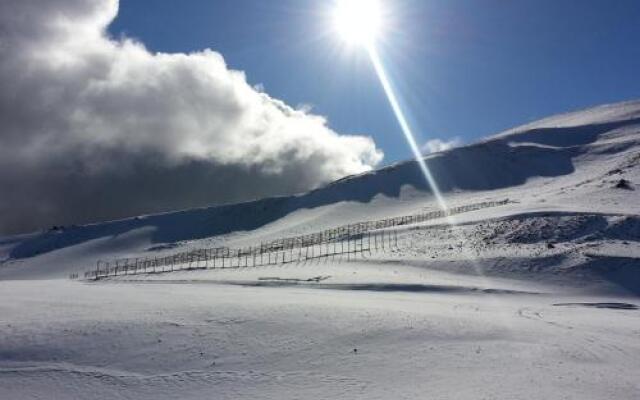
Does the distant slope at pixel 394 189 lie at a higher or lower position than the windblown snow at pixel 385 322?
higher

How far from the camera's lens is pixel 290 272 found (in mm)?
43188

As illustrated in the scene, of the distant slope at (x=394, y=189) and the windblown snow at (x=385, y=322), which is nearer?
the windblown snow at (x=385, y=322)

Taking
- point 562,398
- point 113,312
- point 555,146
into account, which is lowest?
point 562,398

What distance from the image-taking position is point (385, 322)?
21547mm

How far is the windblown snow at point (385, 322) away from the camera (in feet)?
54.2

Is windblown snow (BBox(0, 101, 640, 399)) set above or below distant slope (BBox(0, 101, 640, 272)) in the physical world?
below

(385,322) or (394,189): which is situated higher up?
(394,189)

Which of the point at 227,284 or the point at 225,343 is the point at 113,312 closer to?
the point at 225,343

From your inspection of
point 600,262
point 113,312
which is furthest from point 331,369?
point 600,262

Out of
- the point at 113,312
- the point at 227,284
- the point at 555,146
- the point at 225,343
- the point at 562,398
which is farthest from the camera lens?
the point at 555,146

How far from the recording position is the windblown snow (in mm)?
16516

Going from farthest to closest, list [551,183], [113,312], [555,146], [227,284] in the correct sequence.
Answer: [555,146]
[551,183]
[227,284]
[113,312]

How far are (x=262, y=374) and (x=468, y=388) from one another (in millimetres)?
5687

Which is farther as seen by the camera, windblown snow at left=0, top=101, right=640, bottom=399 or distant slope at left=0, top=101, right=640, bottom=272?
distant slope at left=0, top=101, right=640, bottom=272
